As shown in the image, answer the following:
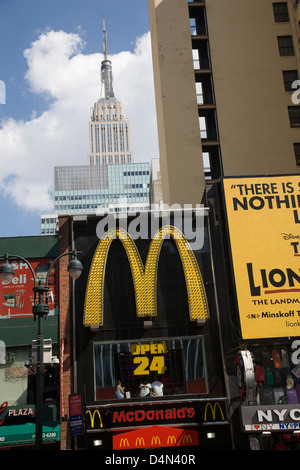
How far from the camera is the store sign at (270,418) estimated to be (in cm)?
2302

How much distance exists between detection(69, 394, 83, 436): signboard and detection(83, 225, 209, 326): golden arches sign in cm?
358

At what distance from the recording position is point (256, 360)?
25.6 metres

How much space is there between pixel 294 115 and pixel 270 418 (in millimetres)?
29944

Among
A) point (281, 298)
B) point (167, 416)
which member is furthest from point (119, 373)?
point (281, 298)

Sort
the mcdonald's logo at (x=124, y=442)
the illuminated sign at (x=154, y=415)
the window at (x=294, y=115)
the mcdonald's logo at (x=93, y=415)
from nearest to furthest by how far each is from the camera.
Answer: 1. the mcdonald's logo at (x=124, y=442)
2. the mcdonald's logo at (x=93, y=415)
3. the illuminated sign at (x=154, y=415)
4. the window at (x=294, y=115)

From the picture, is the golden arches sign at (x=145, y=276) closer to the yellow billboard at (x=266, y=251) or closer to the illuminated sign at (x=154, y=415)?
the yellow billboard at (x=266, y=251)

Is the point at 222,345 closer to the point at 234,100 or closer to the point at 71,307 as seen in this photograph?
the point at 71,307

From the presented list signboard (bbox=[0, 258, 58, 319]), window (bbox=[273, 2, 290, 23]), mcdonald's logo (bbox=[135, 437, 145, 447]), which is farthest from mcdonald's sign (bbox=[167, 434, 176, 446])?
window (bbox=[273, 2, 290, 23])

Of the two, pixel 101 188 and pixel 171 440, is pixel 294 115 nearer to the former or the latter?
pixel 171 440

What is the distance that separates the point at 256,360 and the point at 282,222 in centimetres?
719

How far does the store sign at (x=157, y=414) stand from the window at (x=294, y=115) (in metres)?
28.7

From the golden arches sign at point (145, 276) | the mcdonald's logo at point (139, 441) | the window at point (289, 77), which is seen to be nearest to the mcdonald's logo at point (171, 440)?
the mcdonald's logo at point (139, 441)

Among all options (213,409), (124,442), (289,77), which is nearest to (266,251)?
→ (213,409)

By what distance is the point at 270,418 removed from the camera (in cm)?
2312
